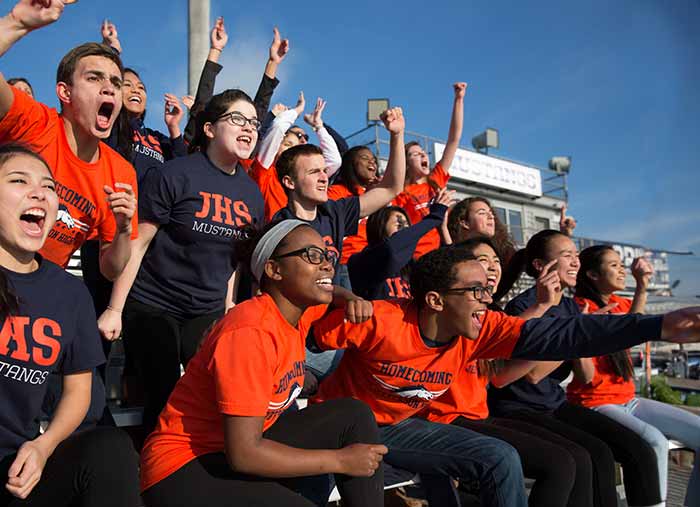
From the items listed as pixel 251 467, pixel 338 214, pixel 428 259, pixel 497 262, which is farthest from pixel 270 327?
pixel 497 262

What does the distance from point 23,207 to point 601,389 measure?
12.1ft

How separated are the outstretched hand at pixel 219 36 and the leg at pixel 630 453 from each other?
380 centimetres

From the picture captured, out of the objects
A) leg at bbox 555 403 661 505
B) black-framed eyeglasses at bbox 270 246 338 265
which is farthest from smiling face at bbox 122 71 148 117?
leg at bbox 555 403 661 505

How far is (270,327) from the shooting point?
2150 millimetres

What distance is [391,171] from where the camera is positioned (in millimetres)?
3857

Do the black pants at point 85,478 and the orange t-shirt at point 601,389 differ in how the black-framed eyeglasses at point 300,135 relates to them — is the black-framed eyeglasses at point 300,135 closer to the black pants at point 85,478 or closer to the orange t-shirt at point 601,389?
the orange t-shirt at point 601,389

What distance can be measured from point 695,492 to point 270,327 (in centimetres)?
249

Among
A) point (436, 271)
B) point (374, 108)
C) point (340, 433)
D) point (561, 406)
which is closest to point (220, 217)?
point (436, 271)

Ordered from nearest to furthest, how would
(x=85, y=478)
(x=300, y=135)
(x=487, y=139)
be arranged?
(x=85, y=478), (x=300, y=135), (x=487, y=139)

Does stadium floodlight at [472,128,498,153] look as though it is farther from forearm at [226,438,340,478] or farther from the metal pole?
forearm at [226,438,340,478]

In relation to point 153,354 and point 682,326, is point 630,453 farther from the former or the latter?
point 153,354

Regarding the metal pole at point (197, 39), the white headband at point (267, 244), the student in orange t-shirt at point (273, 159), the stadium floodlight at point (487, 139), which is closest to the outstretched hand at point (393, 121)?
the student in orange t-shirt at point (273, 159)

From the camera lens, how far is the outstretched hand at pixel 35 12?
2070mm

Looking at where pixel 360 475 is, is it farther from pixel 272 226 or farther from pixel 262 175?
pixel 262 175
